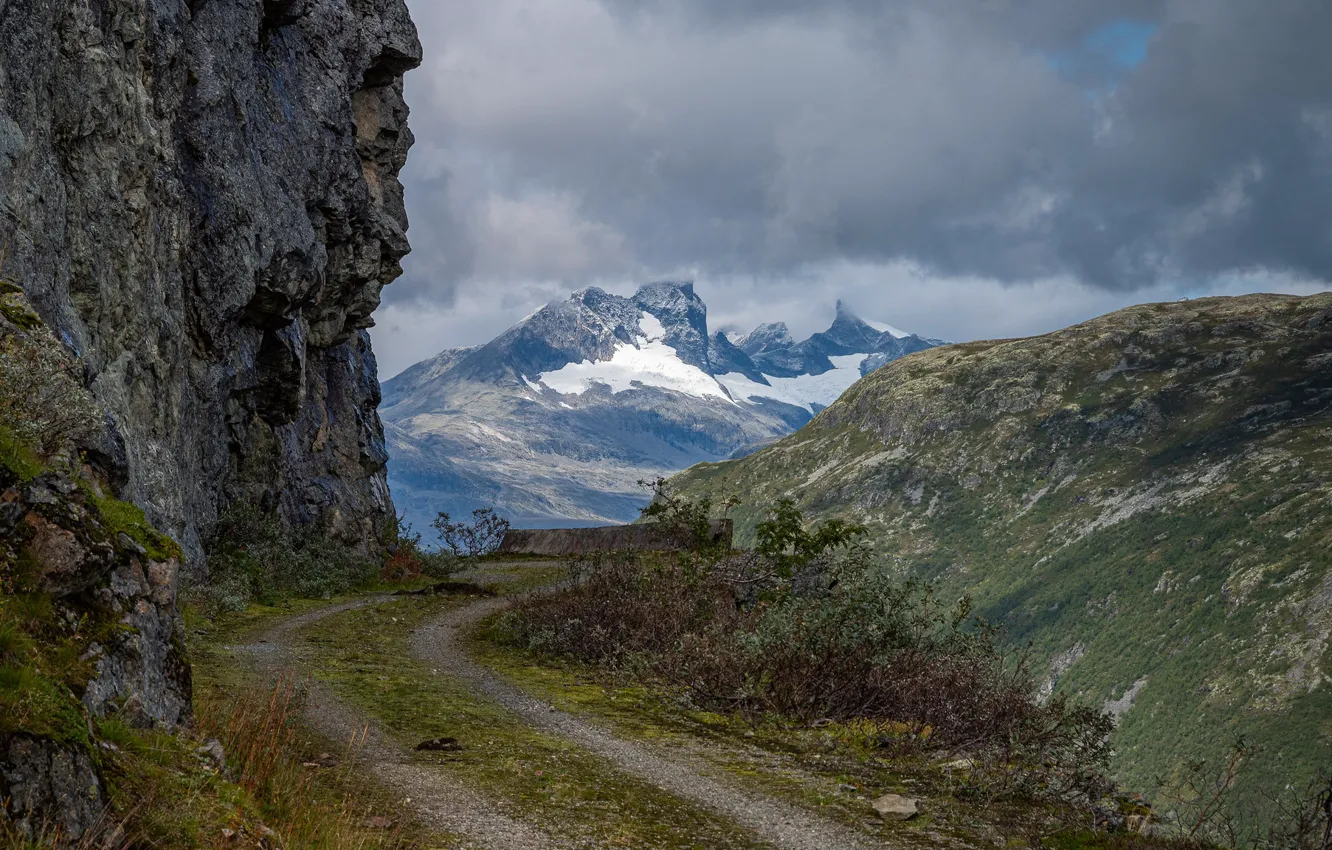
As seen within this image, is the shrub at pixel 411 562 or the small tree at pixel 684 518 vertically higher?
the small tree at pixel 684 518

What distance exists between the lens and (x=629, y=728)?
1636 centimetres

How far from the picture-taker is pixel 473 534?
5562 cm

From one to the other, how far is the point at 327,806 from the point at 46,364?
18.7 feet

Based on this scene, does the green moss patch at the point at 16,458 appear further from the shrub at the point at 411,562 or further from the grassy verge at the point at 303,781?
the shrub at the point at 411,562

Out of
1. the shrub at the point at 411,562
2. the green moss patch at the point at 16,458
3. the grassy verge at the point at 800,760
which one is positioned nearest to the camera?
the green moss patch at the point at 16,458

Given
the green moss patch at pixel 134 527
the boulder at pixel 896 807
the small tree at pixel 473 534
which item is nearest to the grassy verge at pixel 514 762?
the boulder at pixel 896 807

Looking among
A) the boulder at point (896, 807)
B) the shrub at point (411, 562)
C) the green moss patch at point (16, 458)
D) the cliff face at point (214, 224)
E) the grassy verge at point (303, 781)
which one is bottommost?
the shrub at point (411, 562)

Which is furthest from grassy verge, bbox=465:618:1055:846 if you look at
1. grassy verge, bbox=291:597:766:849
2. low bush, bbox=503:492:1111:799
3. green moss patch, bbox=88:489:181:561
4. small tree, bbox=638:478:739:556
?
small tree, bbox=638:478:739:556

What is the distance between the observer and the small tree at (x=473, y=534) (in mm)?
53250

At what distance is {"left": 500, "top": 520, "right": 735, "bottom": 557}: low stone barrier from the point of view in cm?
3888

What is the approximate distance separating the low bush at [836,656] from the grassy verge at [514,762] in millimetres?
4244

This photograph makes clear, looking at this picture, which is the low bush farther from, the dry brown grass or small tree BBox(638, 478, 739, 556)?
the dry brown grass

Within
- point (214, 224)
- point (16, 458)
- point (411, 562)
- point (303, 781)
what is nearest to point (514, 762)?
point (303, 781)

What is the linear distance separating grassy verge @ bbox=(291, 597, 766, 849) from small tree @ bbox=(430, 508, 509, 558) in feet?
101
